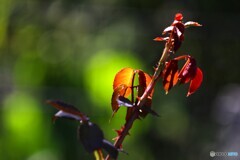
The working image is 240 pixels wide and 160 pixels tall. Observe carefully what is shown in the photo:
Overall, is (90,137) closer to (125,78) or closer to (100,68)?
(125,78)

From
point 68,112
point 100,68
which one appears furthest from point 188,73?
point 100,68

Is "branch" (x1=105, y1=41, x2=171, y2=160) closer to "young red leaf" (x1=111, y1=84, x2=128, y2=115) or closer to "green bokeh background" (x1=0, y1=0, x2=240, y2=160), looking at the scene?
"young red leaf" (x1=111, y1=84, x2=128, y2=115)

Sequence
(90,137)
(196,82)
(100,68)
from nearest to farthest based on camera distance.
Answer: (90,137)
(196,82)
(100,68)

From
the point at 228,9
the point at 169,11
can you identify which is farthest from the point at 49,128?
the point at 228,9

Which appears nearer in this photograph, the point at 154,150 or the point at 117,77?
the point at 117,77

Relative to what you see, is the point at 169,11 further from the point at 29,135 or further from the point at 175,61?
the point at 175,61
